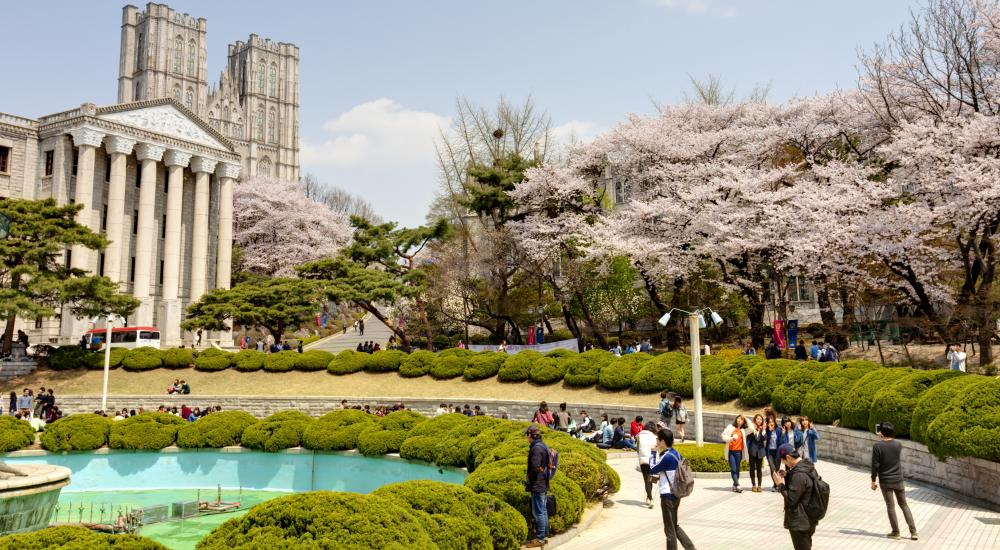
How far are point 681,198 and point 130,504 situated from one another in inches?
1093

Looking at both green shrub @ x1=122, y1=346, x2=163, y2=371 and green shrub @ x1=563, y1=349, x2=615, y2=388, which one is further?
green shrub @ x1=122, y1=346, x2=163, y2=371

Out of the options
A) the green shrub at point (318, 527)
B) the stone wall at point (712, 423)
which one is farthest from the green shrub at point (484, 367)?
the green shrub at point (318, 527)

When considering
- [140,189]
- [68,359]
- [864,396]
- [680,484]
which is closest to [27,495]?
[680,484]

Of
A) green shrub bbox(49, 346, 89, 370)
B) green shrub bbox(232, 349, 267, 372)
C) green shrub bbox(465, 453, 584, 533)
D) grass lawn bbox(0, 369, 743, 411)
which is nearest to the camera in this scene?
green shrub bbox(465, 453, 584, 533)

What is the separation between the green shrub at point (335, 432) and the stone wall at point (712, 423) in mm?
5567

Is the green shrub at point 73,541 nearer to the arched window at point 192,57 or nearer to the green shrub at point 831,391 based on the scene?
the green shrub at point 831,391

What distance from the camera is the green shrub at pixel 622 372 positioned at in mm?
25734

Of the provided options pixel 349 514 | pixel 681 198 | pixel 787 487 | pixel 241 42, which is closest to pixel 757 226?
pixel 681 198

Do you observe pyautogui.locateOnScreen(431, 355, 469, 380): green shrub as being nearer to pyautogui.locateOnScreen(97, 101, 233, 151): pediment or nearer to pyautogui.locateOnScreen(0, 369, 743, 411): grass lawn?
pyautogui.locateOnScreen(0, 369, 743, 411): grass lawn

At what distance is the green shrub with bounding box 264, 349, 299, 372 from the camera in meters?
35.1

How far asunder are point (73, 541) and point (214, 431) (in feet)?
59.0

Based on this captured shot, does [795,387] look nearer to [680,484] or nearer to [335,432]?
[680,484]

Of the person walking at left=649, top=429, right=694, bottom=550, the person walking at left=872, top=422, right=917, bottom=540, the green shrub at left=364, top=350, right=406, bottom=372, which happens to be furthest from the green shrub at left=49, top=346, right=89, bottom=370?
the person walking at left=872, top=422, right=917, bottom=540

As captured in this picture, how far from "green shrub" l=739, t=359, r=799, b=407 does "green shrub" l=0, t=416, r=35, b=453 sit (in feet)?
75.1
